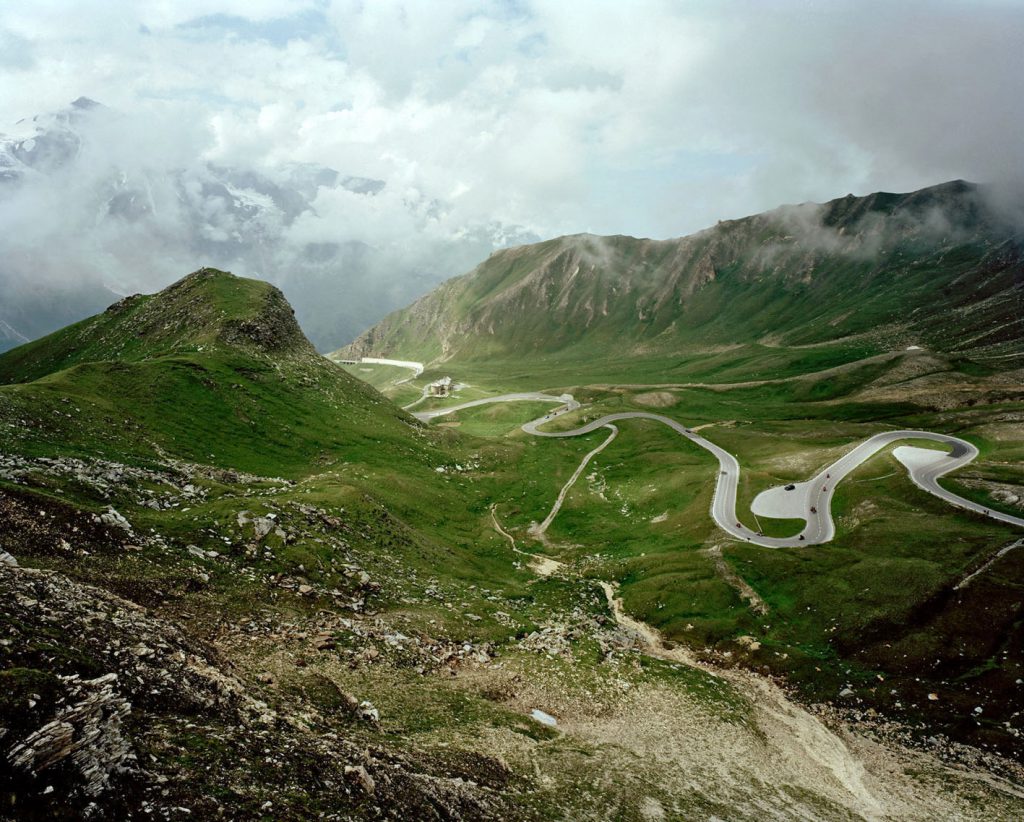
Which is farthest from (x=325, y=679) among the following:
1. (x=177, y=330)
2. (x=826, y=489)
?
(x=177, y=330)

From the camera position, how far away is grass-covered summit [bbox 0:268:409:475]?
71188 millimetres

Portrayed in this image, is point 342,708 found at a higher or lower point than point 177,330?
lower

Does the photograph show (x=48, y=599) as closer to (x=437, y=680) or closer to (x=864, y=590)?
(x=437, y=680)

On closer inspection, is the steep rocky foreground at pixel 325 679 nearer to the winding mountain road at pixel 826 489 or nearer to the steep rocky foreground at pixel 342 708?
the steep rocky foreground at pixel 342 708

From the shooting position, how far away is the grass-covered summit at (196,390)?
7119 centimetres

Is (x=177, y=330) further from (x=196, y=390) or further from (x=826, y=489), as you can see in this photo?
(x=826, y=489)

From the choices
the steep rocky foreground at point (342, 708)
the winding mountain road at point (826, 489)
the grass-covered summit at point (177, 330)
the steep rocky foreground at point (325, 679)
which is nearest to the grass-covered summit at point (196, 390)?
the grass-covered summit at point (177, 330)

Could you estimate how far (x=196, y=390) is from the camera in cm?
10181

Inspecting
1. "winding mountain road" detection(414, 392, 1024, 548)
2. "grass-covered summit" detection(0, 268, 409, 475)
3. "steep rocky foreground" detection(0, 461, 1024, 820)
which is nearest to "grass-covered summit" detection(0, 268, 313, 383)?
"grass-covered summit" detection(0, 268, 409, 475)

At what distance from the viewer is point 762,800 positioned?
36.3m

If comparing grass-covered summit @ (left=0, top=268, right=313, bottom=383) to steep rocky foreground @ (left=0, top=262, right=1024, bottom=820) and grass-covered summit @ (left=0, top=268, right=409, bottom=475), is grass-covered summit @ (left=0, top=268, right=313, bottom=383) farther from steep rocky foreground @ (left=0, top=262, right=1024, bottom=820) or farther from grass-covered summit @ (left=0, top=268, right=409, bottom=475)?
steep rocky foreground @ (left=0, top=262, right=1024, bottom=820)

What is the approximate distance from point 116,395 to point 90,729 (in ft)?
285

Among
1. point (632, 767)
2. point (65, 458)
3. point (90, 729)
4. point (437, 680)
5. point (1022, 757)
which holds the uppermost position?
point (65, 458)

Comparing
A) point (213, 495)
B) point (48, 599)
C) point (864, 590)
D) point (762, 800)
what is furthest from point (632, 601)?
point (48, 599)
